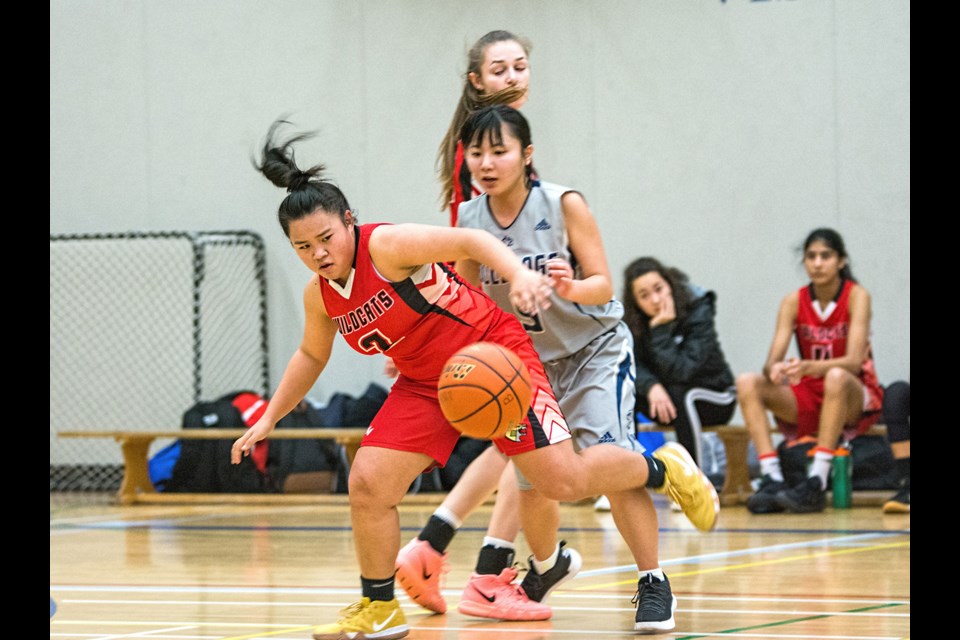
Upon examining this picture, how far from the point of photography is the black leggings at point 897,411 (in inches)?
275

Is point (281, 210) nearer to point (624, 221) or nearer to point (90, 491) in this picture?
point (624, 221)

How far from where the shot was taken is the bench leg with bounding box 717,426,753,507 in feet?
24.9

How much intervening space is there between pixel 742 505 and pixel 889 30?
3258mm

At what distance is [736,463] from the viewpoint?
7.71 metres

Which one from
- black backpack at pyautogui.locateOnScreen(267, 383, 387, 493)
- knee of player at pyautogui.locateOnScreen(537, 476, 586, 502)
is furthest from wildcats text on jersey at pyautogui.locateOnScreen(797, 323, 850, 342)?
knee of player at pyautogui.locateOnScreen(537, 476, 586, 502)

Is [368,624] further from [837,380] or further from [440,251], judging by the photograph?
[837,380]

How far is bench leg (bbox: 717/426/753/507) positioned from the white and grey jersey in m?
3.94

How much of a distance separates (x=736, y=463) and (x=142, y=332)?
4.67 meters

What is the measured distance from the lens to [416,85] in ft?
31.3

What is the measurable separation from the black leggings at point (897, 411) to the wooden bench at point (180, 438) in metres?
2.97

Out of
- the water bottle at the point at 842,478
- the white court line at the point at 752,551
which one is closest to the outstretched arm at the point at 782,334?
the water bottle at the point at 842,478

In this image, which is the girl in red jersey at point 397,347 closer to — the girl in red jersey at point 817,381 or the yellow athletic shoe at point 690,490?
the yellow athletic shoe at point 690,490

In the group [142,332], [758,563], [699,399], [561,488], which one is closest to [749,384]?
[699,399]
